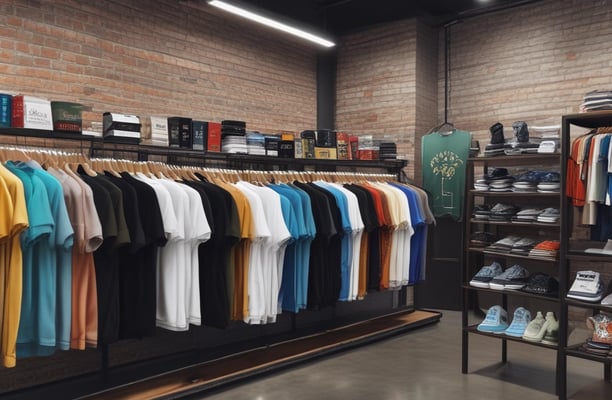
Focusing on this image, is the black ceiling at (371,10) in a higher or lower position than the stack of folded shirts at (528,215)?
higher

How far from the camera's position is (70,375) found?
4.87 metres

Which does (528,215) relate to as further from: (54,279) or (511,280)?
(54,279)

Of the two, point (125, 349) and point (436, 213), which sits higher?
point (436, 213)

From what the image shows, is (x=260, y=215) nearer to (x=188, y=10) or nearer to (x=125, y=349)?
(x=125, y=349)

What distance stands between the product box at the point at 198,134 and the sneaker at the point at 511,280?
3113 mm

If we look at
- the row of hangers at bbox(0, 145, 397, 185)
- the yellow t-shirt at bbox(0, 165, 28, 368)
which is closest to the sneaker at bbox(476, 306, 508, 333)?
the row of hangers at bbox(0, 145, 397, 185)

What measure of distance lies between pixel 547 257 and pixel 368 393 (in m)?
1.92

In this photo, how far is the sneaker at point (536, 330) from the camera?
15.1 feet

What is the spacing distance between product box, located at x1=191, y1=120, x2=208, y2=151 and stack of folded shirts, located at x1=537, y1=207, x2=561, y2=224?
3.30 meters

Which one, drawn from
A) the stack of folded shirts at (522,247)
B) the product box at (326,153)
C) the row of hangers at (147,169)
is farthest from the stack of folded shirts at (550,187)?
the product box at (326,153)

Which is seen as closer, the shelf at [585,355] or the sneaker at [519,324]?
the shelf at [585,355]

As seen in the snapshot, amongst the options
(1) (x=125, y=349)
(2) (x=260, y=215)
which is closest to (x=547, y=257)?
(2) (x=260, y=215)

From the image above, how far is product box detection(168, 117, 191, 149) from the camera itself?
5.40 meters

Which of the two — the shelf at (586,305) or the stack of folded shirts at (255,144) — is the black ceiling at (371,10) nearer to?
the stack of folded shirts at (255,144)
